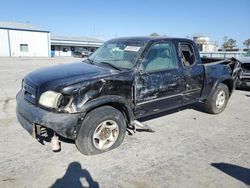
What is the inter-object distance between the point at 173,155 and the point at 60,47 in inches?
2314

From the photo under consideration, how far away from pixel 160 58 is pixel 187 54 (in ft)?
3.20

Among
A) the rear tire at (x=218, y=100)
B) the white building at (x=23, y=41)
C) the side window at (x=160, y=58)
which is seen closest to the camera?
the side window at (x=160, y=58)

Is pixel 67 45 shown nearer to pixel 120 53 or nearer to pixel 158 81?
pixel 120 53

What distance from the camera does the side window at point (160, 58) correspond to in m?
4.23

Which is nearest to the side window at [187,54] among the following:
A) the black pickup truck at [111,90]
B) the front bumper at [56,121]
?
the black pickup truck at [111,90]

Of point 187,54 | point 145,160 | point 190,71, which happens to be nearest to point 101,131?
point 145,160

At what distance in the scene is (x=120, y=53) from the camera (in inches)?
178

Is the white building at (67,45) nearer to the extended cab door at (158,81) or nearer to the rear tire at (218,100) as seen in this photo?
the rear tire at (218,100)

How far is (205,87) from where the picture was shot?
5457 mm

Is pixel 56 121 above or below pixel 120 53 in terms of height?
below

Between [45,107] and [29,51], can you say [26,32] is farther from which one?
[45,107]

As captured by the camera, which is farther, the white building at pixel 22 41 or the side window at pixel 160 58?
the white building at pixel 22 41

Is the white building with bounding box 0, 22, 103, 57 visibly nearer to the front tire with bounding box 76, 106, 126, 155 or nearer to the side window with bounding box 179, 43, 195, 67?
the side window with bounding box 179, 43, 195, 67

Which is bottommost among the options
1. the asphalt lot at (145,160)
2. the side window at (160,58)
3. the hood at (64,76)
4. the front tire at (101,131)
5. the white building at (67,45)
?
the white building at (67,45)
